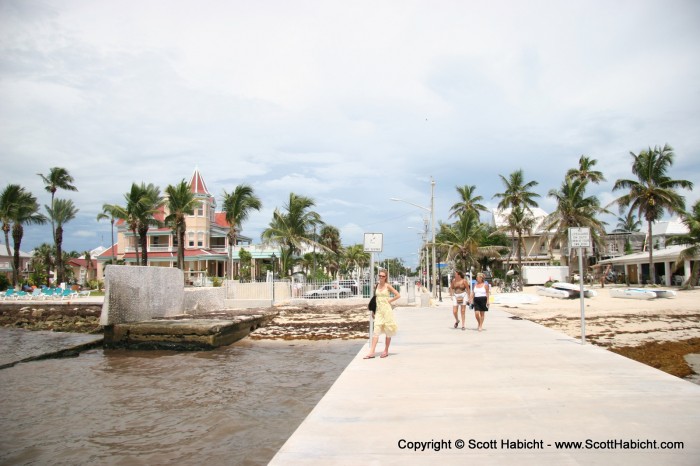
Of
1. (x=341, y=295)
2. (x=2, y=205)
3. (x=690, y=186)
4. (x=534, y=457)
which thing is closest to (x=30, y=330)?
(x=341, y=295)

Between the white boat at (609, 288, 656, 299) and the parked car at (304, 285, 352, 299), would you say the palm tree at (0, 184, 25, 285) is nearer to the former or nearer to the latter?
the parked car at (304, 285, 352, 299)

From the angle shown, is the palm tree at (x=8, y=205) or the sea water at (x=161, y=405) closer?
the sea water at (x=161, y=405)

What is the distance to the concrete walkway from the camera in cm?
462

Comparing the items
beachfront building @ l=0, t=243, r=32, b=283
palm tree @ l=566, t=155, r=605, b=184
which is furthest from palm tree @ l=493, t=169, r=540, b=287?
beachfront building @ l=0, t=243, r=32, b=283

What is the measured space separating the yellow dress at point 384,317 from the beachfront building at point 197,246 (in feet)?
143

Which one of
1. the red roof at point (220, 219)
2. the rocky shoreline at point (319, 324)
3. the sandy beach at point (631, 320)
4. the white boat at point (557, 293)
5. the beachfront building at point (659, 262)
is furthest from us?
the red roof at point (220, 219)

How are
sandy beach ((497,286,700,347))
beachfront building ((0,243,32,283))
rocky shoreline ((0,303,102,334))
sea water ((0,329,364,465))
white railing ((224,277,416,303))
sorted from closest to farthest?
sea water ((0,329,364,465)), sandy beach ((497,286,700,347)), rocky shoreline ((0,303,102,334)), white railing ((224,277,416,303)), beachfront building ((0,243,32,283))

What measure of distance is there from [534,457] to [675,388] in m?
3.57

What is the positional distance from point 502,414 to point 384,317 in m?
4.25

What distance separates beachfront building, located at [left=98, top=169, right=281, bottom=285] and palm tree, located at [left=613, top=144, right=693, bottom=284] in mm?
34035

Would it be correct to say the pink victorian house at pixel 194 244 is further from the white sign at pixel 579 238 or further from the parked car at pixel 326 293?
the white sign at pixel 579 238

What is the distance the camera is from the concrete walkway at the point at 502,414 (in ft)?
15.1

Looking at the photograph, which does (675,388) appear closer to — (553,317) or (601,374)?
(601,374)

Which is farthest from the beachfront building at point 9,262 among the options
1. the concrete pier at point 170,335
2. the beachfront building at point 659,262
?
the beachfront building at point 659,262
